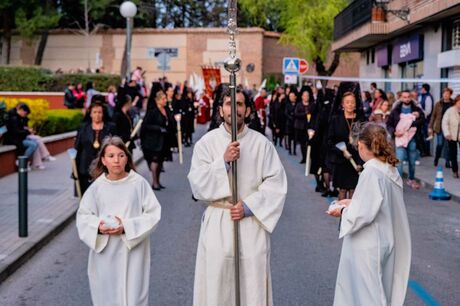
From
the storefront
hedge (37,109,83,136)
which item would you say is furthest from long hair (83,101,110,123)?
the storefront

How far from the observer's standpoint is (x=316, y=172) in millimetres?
14609

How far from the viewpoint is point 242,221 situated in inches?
210

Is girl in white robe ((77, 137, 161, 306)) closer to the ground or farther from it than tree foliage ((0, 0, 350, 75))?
closer to the ground

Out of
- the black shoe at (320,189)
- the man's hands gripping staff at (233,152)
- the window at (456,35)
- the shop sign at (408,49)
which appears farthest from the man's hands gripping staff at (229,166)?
the shop sign at (408,49)

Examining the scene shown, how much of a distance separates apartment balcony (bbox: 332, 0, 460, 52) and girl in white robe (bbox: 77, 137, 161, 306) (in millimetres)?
14457

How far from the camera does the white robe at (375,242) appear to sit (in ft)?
17.9

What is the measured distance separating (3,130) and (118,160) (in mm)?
11732

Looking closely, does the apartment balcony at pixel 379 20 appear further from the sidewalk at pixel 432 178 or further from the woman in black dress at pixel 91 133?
the woman in black dress at pixel 91 133

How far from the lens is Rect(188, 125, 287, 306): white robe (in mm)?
5289

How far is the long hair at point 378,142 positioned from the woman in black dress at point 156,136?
9640 mm

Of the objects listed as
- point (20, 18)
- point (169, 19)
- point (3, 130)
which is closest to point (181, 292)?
point (3, 130)

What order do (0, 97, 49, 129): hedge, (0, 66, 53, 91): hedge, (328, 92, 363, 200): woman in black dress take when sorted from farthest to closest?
(0, 66, 53, 91): hedge → (0, 97, 49, 129): hedge → (328, 92, 363, 200): woman in black dress

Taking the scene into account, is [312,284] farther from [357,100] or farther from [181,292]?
[357,100]

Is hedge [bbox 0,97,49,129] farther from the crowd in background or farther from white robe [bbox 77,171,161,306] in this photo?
white robe [bbox 77,171,161,306]
